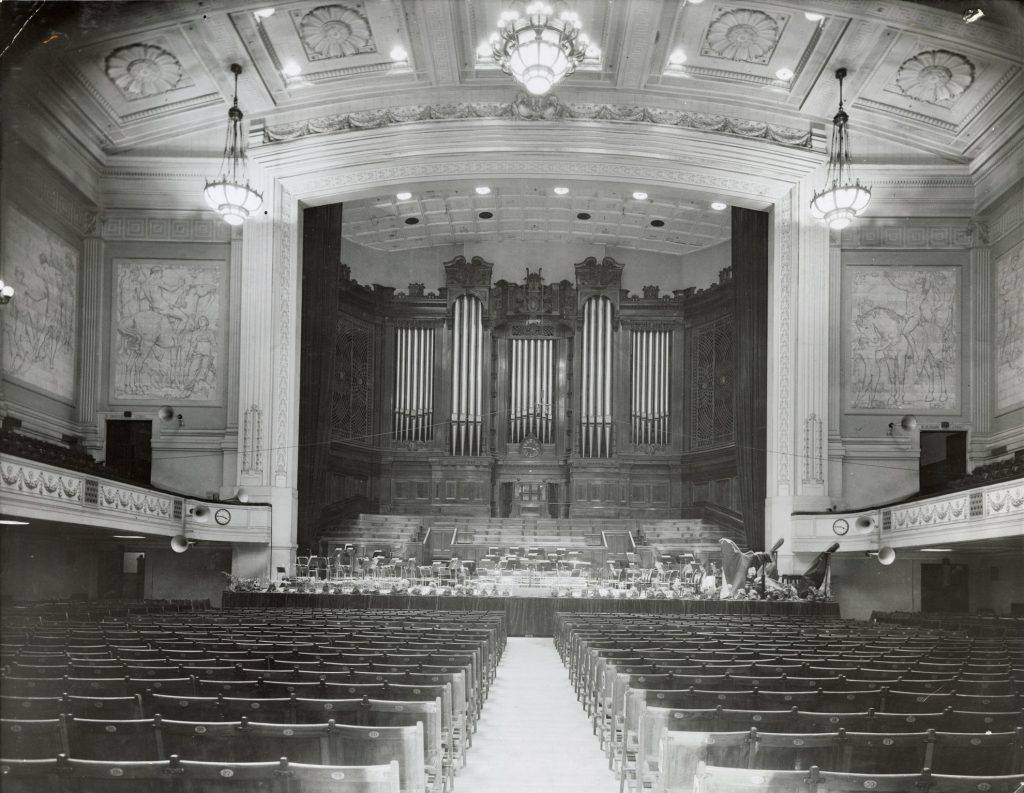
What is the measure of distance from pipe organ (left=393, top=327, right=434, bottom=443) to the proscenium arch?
5.47 metres

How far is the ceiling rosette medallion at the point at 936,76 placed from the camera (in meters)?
15.6

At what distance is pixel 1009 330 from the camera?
16.7 meters

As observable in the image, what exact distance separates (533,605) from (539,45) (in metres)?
8.21

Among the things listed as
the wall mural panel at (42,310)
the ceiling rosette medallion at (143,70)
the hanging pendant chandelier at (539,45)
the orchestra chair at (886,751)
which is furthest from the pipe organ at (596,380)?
the orchestra chair at (886,751)

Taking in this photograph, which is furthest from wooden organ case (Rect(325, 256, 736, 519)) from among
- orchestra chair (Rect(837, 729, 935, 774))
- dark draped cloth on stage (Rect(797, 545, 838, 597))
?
orchestra chair (Rect(837, 729, 935, 774))

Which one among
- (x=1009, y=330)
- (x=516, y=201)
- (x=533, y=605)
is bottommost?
(x=533, y=605)

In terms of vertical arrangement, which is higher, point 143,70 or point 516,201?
point 143,70

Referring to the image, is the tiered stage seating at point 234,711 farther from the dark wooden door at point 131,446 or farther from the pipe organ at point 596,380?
the pipe organ at point 596,380

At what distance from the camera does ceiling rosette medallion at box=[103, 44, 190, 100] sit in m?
15.7

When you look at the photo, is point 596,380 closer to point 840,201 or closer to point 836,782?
point 840,201

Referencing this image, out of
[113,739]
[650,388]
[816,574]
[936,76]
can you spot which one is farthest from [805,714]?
[650,388]

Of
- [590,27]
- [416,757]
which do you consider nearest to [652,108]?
[590,27]

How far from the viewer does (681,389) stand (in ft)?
78.0

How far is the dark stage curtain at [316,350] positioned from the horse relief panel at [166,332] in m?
1.73
